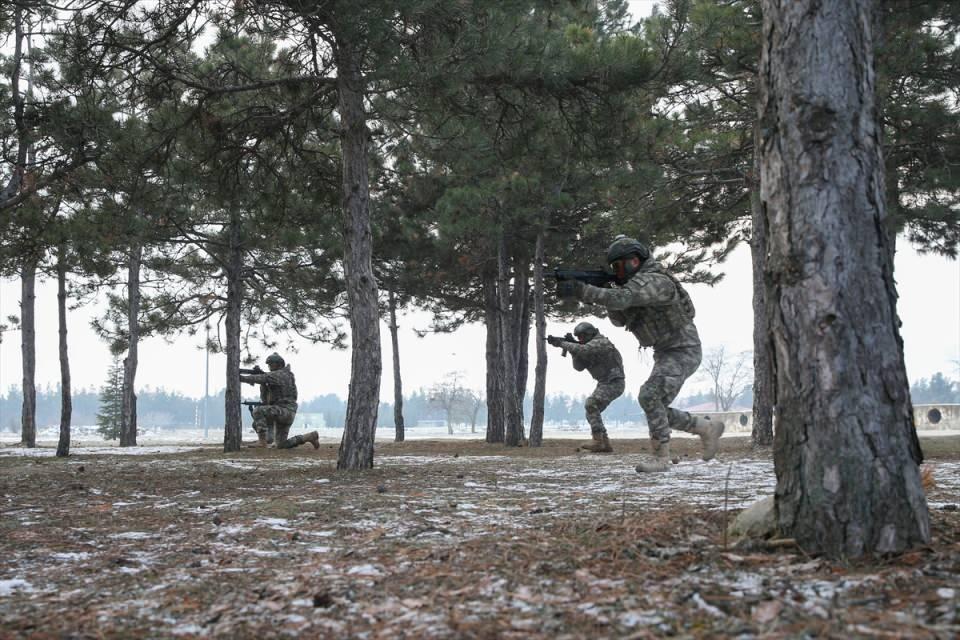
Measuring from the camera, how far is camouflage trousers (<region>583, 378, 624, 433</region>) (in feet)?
39.7

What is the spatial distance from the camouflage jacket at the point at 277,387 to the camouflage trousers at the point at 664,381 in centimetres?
1027

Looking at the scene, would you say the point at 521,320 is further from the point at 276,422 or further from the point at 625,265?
the point at 625,265

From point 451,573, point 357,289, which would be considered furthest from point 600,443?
point 451,573

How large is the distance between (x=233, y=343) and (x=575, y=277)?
35.1 feet

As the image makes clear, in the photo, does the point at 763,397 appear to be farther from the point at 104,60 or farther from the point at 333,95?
the point at 104,60

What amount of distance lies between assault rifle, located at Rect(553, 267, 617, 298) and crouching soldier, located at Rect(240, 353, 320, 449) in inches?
401

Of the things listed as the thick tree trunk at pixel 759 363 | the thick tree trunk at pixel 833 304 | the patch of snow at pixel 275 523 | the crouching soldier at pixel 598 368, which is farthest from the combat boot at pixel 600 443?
the thick tree trunk at pixel 833 304

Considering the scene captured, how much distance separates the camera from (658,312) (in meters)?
7.34

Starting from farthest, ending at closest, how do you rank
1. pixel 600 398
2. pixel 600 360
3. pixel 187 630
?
1. pixel 600 360
2. pixel 600 398
3. pixel 187 630

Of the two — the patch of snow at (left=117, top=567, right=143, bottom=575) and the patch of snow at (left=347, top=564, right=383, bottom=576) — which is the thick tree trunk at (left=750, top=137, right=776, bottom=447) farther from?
the patch of snow at (left=117, top=567, right=143, bottom=575)

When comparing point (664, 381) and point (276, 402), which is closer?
point (664, 381)

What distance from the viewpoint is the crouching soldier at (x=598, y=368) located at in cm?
1219

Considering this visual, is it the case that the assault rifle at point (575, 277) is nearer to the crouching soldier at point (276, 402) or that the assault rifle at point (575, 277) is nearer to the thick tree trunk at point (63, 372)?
the thick tree trunk at point (63, 372)

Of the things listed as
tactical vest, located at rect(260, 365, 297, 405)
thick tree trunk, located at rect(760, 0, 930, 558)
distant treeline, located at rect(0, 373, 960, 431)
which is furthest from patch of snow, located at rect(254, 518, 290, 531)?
distant treeline, located at rect(0, 373, 960, 431)
